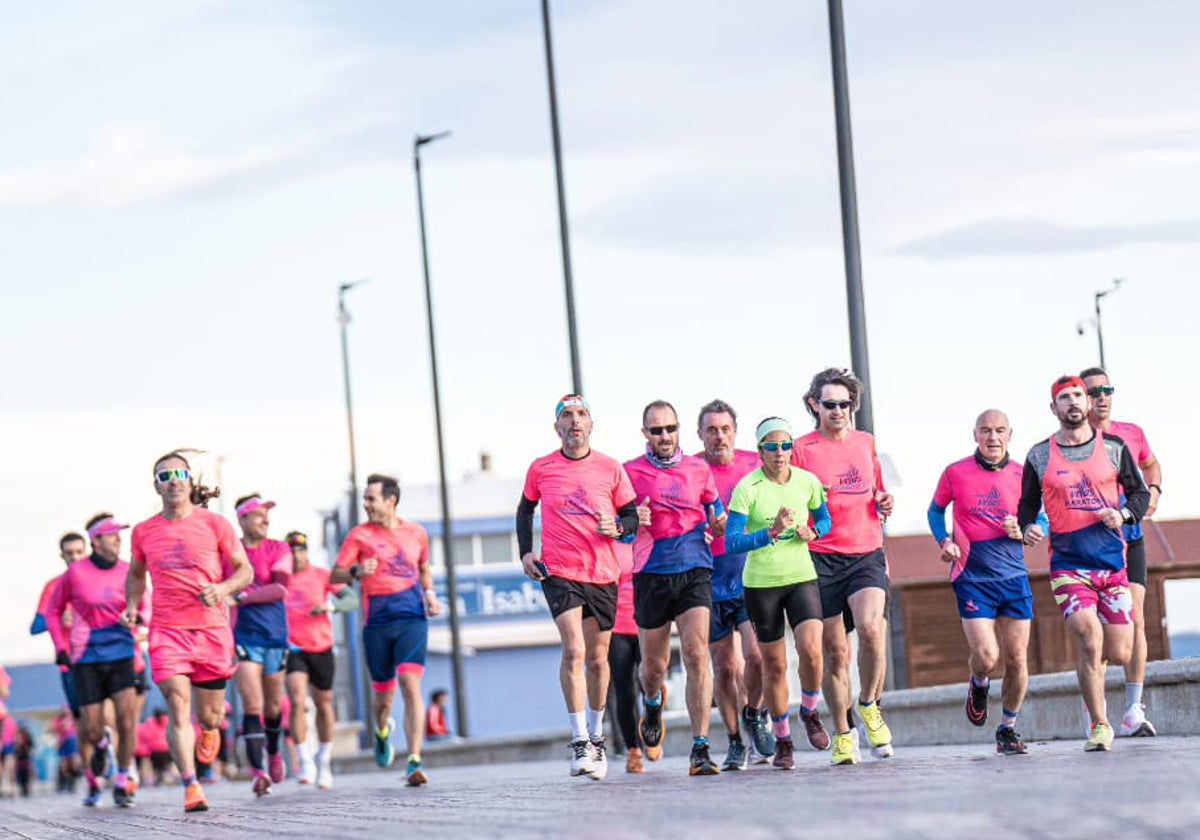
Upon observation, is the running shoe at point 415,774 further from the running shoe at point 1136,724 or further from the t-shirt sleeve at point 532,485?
the running shoe at point 1136,724

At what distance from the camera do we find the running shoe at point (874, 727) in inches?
590

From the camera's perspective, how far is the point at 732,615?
16250 millimetres

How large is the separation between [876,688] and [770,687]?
663 mm

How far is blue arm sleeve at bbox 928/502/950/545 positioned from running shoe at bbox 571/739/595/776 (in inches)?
96.4

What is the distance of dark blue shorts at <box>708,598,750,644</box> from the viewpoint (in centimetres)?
1617

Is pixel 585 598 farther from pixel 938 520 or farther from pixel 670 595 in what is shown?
pixel 938 520

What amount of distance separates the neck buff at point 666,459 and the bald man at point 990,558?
1.56 meters

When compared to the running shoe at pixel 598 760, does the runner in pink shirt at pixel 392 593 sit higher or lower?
higher

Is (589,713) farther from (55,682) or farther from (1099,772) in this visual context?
(55,682)

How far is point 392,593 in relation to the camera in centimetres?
1905

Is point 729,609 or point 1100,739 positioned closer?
point 1100,739

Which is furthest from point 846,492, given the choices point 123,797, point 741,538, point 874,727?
point 123,797

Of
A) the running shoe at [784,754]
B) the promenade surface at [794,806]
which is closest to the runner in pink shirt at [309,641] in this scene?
the promenade surface at [794,806]

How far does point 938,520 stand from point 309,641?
7.58 m
